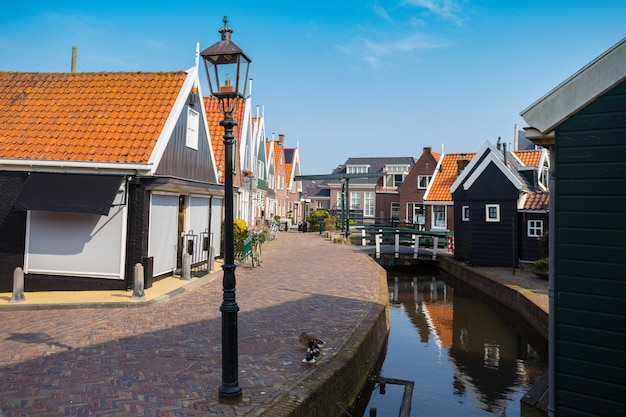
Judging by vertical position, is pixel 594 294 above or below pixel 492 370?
above

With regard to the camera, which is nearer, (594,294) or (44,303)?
(594,294)

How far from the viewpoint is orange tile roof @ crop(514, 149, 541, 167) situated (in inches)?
916

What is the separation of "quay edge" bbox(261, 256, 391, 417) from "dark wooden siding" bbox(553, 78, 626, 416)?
283 cm

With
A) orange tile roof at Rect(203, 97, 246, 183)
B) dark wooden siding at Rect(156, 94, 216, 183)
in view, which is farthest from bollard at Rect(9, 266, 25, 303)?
orange tile roof at Rect(203, 97, 246, 183)

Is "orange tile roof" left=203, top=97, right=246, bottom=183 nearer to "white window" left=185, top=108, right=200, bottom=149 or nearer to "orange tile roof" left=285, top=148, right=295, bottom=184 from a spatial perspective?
"white window" left=185, top=108, right=200, bottom=149

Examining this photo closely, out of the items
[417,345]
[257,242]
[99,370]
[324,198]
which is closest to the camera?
[99,370]

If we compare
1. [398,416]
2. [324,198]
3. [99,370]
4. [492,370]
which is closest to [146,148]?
[99,370]

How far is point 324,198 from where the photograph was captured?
60906mm

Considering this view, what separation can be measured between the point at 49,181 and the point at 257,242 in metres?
7.90

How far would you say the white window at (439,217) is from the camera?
100 feet

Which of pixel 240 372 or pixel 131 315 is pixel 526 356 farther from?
pixel 131 315

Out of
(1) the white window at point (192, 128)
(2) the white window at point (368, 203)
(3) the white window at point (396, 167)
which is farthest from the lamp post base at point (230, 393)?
(3) the white window at point (396, 167)

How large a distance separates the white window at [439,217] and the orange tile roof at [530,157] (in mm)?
7423

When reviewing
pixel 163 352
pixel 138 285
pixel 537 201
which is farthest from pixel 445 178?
pixel 163 352
